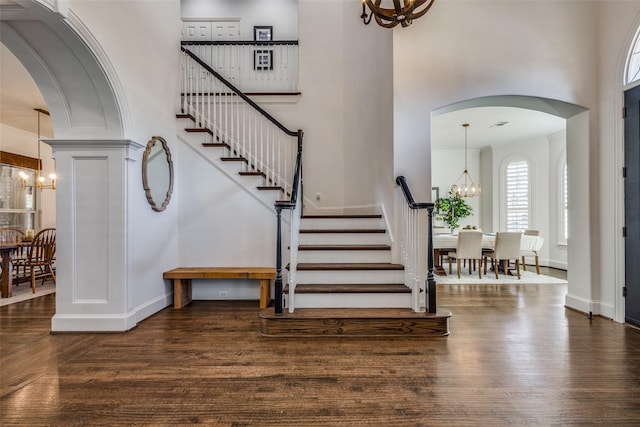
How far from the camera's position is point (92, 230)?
3.14m

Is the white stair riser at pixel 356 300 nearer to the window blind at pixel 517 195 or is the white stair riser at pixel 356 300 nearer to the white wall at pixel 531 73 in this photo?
the white wall at pixel 531 73

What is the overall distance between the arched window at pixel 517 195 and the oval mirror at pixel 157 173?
8.17 m

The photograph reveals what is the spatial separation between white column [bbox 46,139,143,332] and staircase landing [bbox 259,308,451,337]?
154 cm

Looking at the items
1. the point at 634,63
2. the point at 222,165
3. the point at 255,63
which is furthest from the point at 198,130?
the point at 634,63

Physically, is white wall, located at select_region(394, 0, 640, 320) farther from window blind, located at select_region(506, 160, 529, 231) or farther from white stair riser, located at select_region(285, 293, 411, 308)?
window blind, located at select_region(506, 160, 529, 231)

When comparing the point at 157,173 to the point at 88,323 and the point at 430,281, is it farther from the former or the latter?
the point at 430,281

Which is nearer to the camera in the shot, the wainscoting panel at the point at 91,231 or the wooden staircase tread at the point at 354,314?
the wooden staircase tread at the point at 354,314

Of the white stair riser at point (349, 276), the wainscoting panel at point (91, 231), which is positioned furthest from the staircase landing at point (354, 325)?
the wainscoting panel at point (91, 231)

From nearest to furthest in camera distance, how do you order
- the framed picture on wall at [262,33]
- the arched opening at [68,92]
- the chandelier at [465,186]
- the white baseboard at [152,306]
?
the arched opening at [68,92], the white baseboard at [152,306], the framed picture on wall at [262,33], the chandelier at [465,186]

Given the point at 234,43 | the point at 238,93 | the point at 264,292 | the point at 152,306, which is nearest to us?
the point at 152,306

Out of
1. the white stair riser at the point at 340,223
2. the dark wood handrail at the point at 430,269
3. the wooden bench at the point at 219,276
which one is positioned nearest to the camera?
the dark wood handrail at the point at 430,269

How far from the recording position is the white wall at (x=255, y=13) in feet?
18.5

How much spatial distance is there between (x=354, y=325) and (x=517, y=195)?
7356mm

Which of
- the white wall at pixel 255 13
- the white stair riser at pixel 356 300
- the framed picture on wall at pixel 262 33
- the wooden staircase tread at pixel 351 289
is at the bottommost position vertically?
the white stair riser at pixel 356 300
